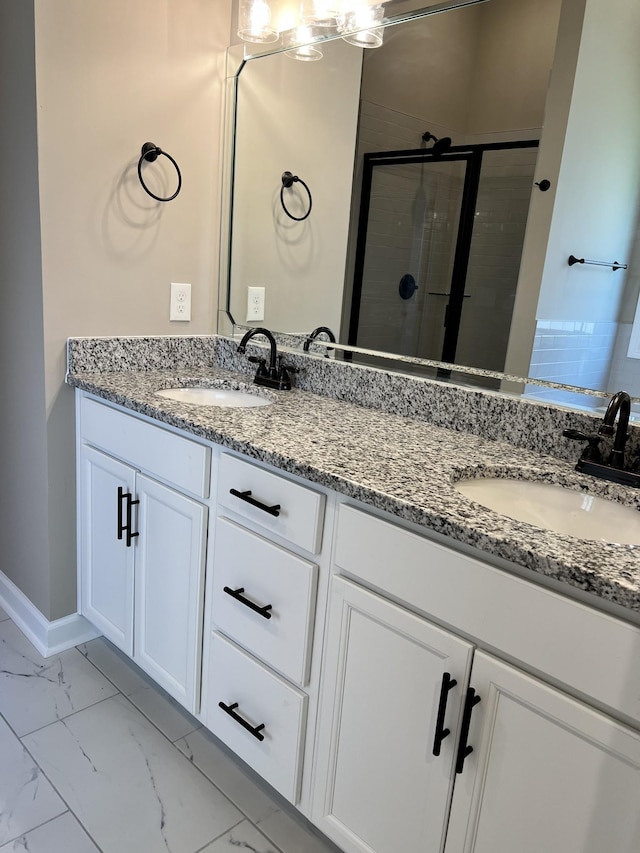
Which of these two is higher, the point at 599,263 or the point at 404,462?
the point at 599,263

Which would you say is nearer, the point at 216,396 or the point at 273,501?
the point at 273,501

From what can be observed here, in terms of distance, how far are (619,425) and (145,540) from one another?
1186mm

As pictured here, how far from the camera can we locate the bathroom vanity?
88cm

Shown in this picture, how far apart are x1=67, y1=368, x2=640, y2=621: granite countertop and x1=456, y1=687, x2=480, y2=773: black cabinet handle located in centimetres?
23

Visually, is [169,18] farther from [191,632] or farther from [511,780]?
[511,780]

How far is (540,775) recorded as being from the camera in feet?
3.03

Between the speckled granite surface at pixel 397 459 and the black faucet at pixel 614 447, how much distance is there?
0.03m

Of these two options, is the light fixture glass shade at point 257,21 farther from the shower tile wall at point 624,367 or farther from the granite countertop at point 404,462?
the shower tile wall at point 624,367

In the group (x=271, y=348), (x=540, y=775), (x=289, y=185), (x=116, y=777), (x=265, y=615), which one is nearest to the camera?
(x=540, y=775)

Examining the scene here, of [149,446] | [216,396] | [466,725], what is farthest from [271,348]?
[466,725]

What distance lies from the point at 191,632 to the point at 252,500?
48cm

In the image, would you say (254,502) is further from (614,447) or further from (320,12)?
(320,12)

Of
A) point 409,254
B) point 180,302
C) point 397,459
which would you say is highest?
point 409,254

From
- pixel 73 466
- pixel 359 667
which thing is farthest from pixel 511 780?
pixel 73 466
